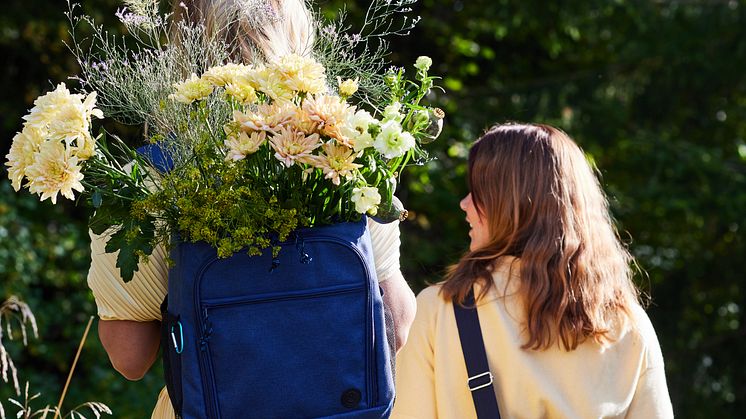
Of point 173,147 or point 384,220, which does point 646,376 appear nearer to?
point 384,220

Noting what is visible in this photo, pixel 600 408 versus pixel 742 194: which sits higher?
pixel 742 194

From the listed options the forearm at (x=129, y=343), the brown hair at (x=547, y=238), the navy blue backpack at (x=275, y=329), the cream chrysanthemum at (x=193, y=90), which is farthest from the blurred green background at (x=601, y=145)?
the cream chrysanthemum at (x=193, y=90)

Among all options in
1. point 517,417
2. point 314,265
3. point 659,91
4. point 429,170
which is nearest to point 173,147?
point 314,265

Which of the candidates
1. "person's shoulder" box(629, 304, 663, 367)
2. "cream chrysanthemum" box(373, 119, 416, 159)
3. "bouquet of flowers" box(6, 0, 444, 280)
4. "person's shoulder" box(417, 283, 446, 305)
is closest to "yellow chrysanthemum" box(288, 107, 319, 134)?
"bouquet of flowers" box(6, 0, 444, 280)

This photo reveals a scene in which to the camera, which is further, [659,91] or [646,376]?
[659,91]

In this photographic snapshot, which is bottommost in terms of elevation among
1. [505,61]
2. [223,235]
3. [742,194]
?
[223,235]

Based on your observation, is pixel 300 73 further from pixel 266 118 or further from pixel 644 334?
pixel 644 334

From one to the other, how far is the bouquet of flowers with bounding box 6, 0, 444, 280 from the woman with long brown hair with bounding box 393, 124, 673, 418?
74 centimetres

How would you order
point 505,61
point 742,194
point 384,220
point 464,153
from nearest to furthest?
point 384,220, point 742,194, point 464,153, point 505,61

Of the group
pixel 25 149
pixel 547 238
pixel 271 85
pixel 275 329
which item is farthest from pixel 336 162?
pixel 547 238

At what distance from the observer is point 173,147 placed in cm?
153

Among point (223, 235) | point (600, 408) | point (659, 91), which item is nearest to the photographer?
point (223, 235)

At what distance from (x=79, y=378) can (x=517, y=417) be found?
4471 mm

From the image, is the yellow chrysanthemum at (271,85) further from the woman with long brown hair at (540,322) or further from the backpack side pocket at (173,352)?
the woman with long brown hair at (540,322)
